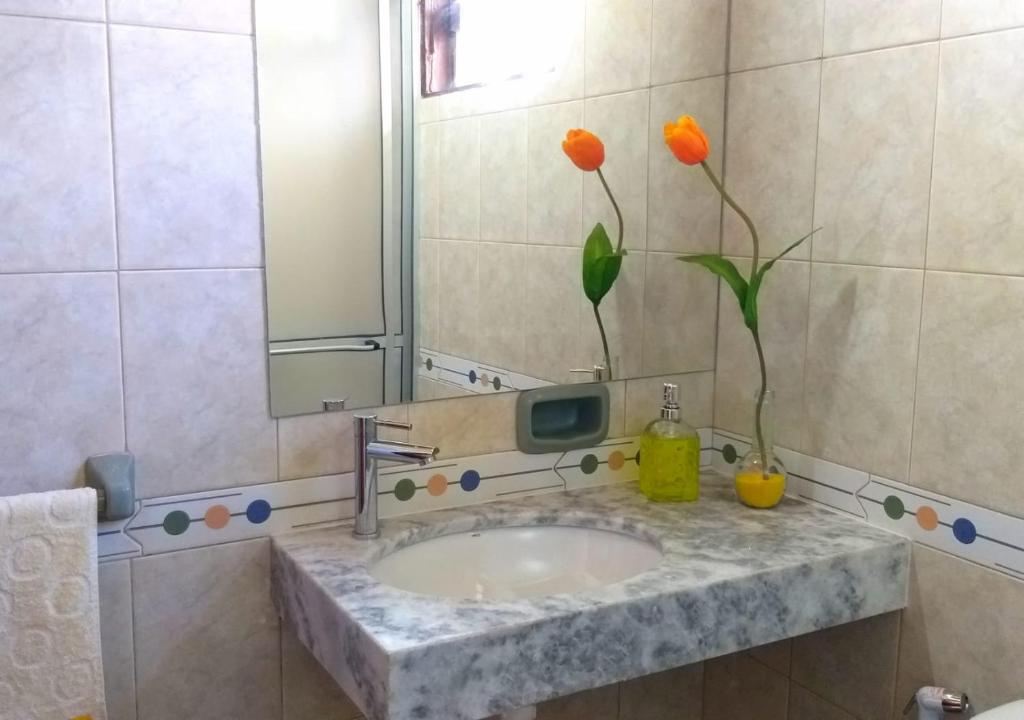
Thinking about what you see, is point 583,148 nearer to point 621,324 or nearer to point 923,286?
point 621,324

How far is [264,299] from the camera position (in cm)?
143

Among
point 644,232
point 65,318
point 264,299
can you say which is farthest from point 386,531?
point 644,232

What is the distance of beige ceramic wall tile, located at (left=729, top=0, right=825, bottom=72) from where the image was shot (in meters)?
1.62

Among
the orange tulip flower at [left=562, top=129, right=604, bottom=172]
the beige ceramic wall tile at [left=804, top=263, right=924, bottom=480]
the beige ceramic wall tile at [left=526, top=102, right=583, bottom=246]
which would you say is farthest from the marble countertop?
Answer: the orange tulip flower at [left=562, top=129, right=604, bottom=172]

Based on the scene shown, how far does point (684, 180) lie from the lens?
1.80 metres

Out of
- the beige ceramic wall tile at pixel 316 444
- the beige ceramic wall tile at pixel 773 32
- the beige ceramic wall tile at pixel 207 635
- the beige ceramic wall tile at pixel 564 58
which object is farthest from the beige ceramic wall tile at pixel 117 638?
the beige ceramic wall tile at pixel 773 32

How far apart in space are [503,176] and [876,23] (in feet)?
1.95

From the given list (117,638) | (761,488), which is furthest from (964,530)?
(117,638)

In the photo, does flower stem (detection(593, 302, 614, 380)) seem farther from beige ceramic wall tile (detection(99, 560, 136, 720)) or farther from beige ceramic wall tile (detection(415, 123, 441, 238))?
beige ceramic wall tile (detection(99, 560, 136, 720))

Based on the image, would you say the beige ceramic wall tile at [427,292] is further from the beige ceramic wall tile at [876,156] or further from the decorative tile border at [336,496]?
the beige ceramic wall tile at [876,156]

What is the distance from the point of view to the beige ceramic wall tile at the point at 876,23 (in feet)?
4.71

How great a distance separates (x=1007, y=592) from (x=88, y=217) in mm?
1296

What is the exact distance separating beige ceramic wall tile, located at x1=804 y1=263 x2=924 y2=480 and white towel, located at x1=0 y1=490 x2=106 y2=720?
3.58ft

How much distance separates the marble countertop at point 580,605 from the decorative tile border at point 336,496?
3 centimetres
